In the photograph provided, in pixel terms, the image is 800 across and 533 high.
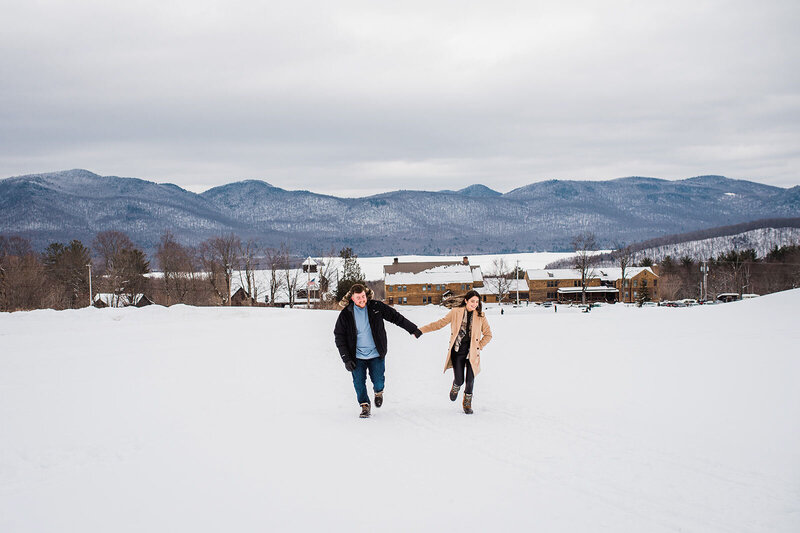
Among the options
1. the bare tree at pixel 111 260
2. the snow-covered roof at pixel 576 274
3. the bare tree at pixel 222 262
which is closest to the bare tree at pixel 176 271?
the bare tree at pixel 222 262

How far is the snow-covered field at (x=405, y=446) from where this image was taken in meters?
5.17

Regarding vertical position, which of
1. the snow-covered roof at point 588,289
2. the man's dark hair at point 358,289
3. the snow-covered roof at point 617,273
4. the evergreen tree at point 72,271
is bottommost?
the snow-covered roof at point 588,289

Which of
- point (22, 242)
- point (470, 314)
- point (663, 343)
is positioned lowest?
point (663, 343)

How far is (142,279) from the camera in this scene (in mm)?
66938

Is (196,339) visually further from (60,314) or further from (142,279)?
(142,279)

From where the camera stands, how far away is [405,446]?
283 inches

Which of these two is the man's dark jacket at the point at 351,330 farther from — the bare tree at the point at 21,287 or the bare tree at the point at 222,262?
the bare tree at the point at 222,262

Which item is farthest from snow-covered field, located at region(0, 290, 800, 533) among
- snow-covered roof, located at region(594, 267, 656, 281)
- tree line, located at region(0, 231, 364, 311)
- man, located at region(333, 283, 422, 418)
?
snow-covered roof, located at region(594, 267, 656, 281)

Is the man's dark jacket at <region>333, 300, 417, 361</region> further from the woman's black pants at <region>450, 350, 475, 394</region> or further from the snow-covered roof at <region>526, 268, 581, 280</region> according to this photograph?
the snow-covered roof at <region>526, 268, 581, 280</region>

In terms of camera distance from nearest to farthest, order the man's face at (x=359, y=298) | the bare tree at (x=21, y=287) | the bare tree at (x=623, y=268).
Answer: the man's face at (x=359, y=298) < the bare tree at (x=21, y=287) < the bare tree at (x=623, y=268)

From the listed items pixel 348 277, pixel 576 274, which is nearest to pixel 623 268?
pixel 576 274

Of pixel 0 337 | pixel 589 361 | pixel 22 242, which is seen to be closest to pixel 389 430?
pixel 589 361

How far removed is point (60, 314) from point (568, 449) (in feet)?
91.7

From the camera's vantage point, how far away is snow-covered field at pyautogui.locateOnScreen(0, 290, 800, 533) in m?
A: 5.17
